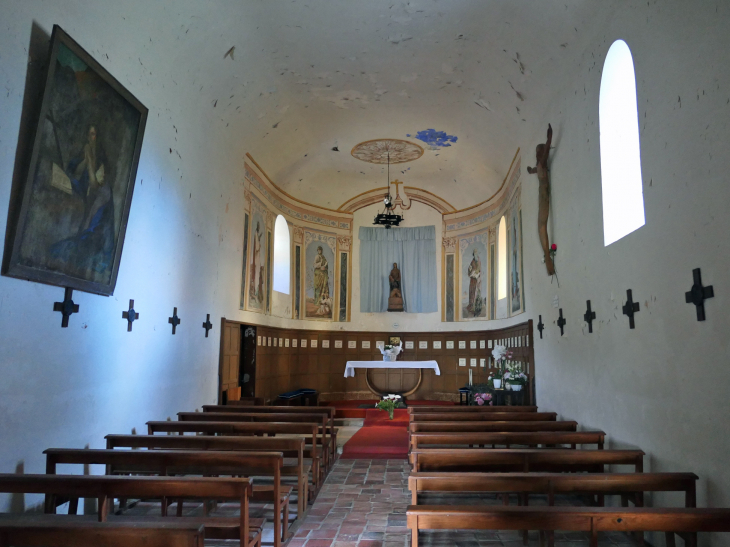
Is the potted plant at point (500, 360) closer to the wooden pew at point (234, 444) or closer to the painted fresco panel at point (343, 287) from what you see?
the wooden pew at point (234, 444)

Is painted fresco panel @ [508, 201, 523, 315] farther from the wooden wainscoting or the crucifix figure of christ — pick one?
the crucifix figure of christ

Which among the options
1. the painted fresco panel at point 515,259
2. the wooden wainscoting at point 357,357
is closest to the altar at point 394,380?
the wooden wainscoting at point 357,357

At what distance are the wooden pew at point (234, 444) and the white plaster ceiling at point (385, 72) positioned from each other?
5.54 metres

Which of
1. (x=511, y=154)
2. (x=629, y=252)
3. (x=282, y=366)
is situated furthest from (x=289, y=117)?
(x=629, y=252)

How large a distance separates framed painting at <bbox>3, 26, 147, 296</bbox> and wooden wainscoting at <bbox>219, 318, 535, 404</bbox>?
734cm

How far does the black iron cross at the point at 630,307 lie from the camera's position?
5133 mm

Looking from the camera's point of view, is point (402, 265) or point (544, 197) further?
point (402, 265)

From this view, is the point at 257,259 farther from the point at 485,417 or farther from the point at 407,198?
the point at 485,417

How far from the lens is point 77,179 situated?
5254 mm

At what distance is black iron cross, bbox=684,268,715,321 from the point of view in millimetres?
3845

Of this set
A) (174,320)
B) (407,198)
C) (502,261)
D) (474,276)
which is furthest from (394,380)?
A: (174,320)

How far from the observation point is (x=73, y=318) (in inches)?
213

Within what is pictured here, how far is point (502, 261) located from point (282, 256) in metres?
5.99

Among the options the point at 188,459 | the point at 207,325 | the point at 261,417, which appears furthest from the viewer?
the point at 207,325
